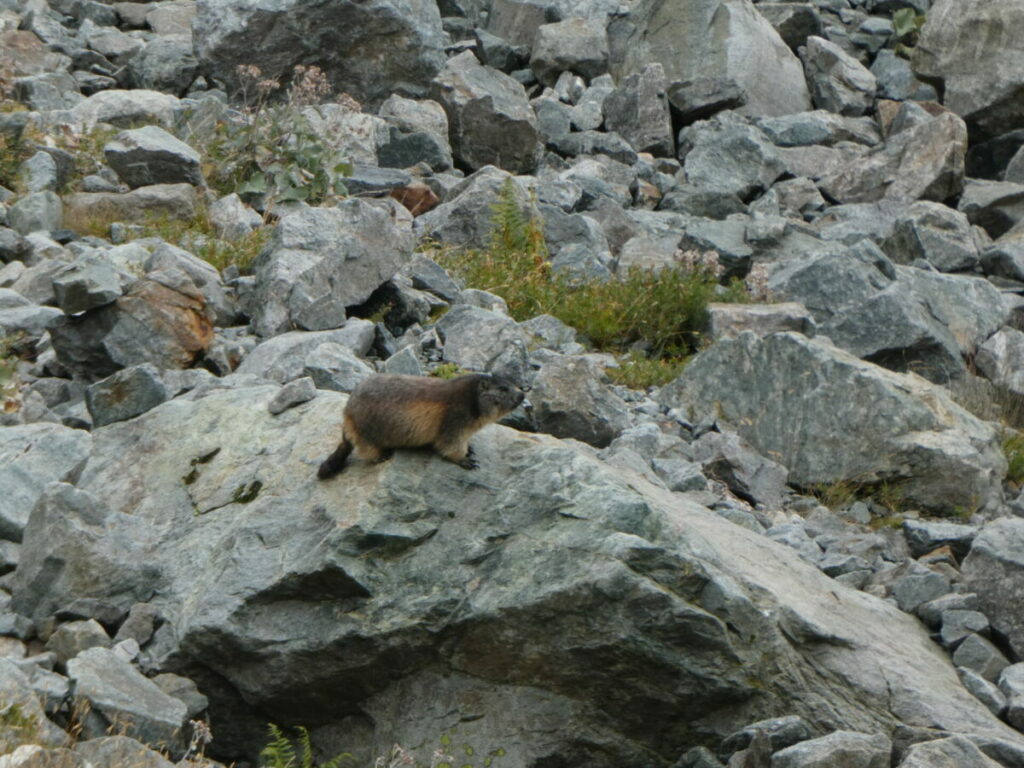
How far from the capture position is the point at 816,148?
855 inches

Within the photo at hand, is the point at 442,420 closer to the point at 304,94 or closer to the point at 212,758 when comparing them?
the point at 212,758

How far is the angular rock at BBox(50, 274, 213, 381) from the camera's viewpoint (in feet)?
37.2

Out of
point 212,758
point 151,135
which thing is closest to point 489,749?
point 212,758

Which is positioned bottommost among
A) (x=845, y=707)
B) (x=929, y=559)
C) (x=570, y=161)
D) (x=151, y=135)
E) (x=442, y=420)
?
(x=570, y=161)

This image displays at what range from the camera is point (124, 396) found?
988 cm

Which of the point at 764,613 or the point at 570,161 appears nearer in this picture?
the point at 764,613

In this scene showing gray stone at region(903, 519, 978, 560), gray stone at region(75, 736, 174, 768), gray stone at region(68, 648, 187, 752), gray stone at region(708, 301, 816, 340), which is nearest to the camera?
gray stone at region(75, 736, 174, 768)

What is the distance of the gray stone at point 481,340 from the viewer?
1194 centimetres

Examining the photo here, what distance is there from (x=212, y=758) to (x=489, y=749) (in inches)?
56.8

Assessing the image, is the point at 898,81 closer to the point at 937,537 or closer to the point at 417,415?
the point at 937,537

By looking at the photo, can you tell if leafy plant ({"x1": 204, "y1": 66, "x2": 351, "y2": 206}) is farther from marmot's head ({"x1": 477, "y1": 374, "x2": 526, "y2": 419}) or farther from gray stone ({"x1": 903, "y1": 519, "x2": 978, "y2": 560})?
marmot's head ({"x1": 477, "y1": 374, "x2": 526, "y2": 419})

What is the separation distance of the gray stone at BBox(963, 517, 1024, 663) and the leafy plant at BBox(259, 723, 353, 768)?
389 cm

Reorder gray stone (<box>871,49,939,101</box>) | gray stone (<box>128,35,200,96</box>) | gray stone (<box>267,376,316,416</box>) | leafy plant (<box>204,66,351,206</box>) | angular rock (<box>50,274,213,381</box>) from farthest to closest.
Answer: gray stone (<box>871,49,939,101</box>)
gray stone (<box>128,35,200,96</box>)
leafy plant (<box>204,66,351,206</box>)
angular rock (<box>50,274,213,381</box>)
gray stone (<box>267,376,316,416</box>)

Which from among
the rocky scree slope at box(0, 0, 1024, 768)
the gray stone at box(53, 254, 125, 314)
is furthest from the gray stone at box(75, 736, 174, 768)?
the gray stone at box(53, 254, 125, 314)
